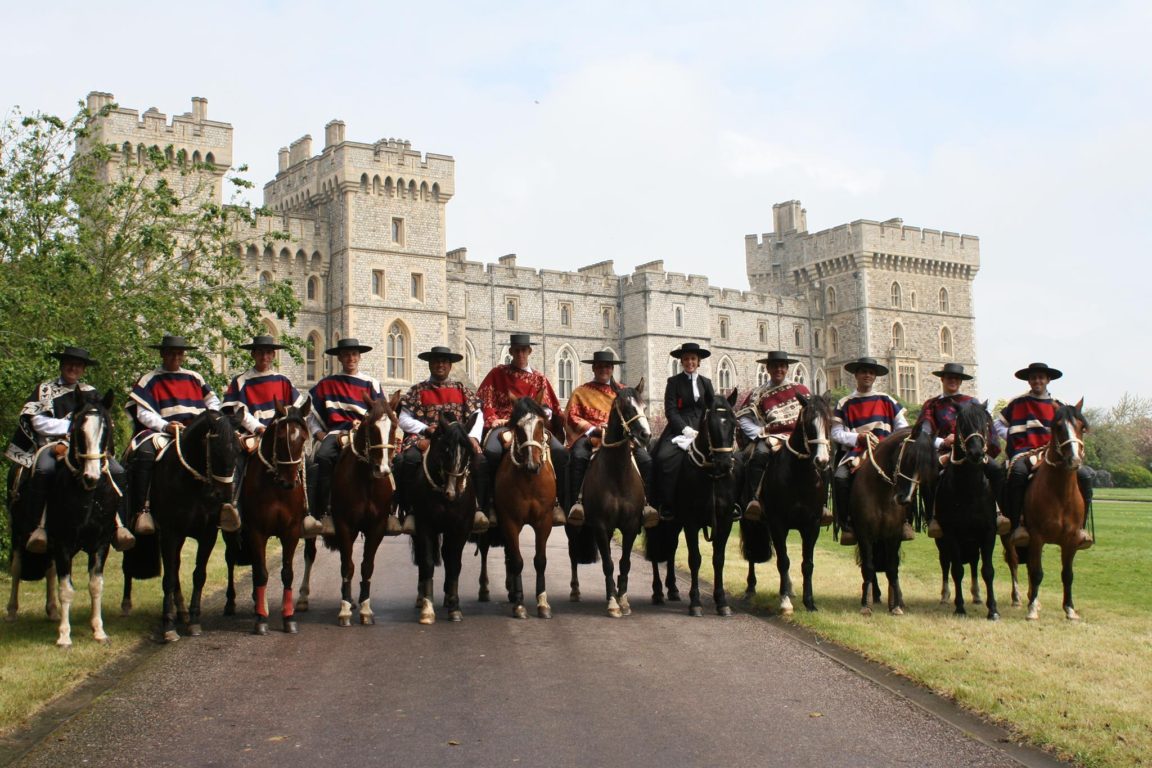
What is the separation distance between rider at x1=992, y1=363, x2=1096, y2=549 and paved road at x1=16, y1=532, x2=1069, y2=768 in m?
3.42

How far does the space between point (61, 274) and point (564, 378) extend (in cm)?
4911

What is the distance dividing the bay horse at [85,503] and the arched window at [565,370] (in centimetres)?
5539

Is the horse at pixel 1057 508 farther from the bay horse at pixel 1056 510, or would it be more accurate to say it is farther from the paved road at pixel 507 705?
the paved road at pixel 507 705

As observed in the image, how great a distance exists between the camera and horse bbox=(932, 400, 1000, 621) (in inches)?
495

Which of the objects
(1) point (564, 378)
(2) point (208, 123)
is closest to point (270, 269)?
(2) point (208, 123)

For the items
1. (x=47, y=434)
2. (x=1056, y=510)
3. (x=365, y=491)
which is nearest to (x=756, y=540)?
(x=1056, y=510)

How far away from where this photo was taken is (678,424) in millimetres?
13594

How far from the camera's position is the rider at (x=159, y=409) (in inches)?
472

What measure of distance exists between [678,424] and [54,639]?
6290mm

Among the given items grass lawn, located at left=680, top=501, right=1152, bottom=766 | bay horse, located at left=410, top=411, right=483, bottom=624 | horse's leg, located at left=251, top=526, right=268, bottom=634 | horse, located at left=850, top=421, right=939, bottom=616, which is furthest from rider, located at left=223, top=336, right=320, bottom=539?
horse, located at left=850, top=421, right=939, bottom=616

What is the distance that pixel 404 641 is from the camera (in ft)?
36.2

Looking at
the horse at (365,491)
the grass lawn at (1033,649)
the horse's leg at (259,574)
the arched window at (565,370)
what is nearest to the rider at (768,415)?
the grass lawn at (1033,649)

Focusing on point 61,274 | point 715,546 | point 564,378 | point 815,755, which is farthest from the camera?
point 564,378

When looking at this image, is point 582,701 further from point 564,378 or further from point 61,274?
point 564,378
